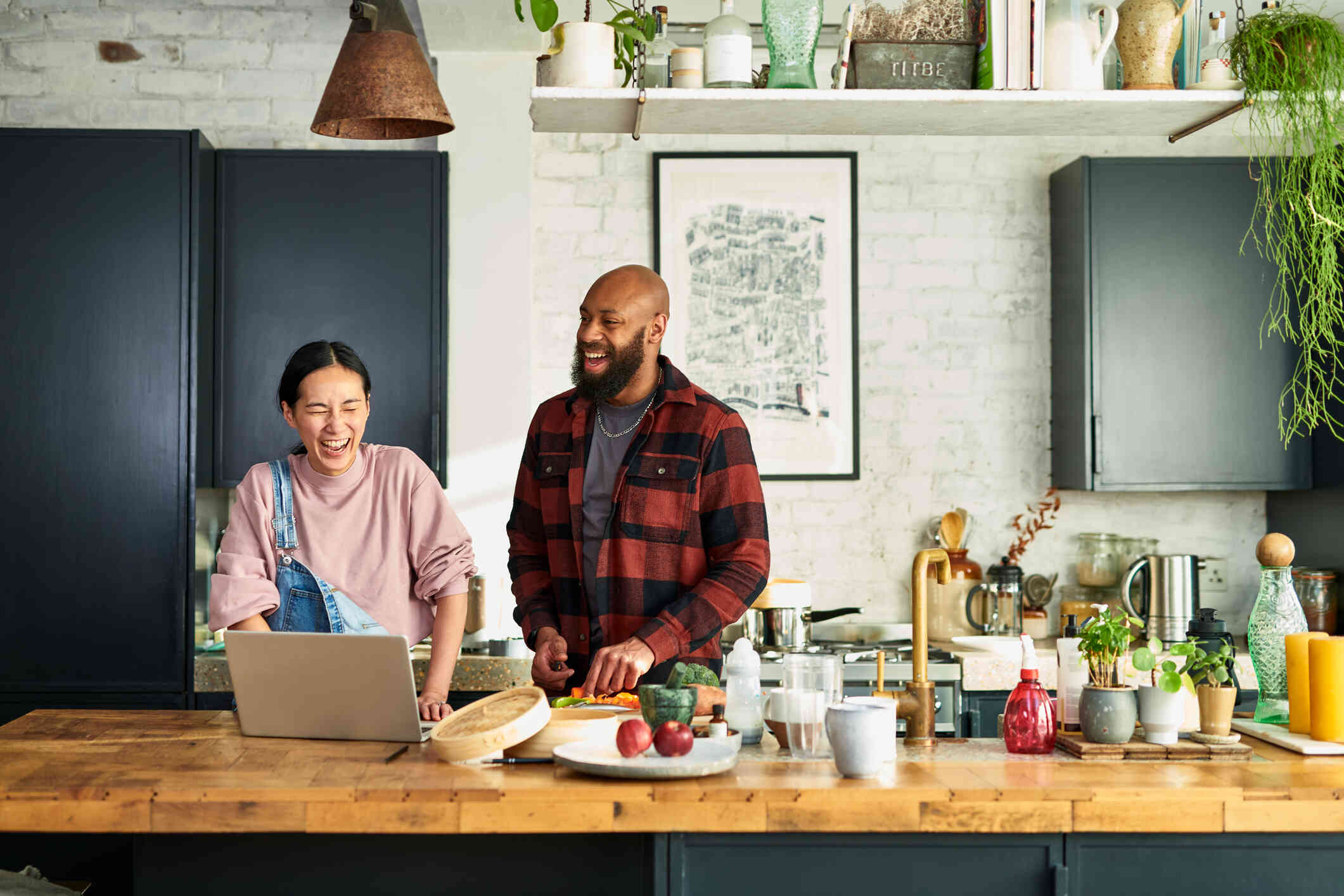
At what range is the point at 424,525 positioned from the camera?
2.43m

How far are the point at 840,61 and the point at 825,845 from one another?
1.50 meters

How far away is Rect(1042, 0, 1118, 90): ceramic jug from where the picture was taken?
2.36m

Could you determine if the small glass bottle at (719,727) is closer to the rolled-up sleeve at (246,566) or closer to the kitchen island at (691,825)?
the kitchen island at (691,825)

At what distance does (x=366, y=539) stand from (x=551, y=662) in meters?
0.45

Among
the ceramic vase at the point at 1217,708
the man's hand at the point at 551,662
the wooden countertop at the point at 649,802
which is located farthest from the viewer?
the man's hand at the point at 551,662

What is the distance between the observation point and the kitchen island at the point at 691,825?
1.70 m

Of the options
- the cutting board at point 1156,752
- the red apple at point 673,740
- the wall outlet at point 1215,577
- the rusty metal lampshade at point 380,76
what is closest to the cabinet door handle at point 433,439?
the rusty metal lampshade at point 380,76

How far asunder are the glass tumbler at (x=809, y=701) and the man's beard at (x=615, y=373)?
2.74 ft

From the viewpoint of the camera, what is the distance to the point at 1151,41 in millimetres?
2375

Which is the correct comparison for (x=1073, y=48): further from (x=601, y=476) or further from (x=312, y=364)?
(x=312, y=364)

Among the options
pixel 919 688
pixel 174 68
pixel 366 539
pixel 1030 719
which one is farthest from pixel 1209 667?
pixel 174 68

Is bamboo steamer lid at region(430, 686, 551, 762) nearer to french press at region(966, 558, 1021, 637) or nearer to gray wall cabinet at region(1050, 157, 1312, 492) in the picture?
french press at region(966, 558, 1021, 637)

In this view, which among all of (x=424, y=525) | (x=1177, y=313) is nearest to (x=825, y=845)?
(x=424, y=525)

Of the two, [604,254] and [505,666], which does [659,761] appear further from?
[604,254]
